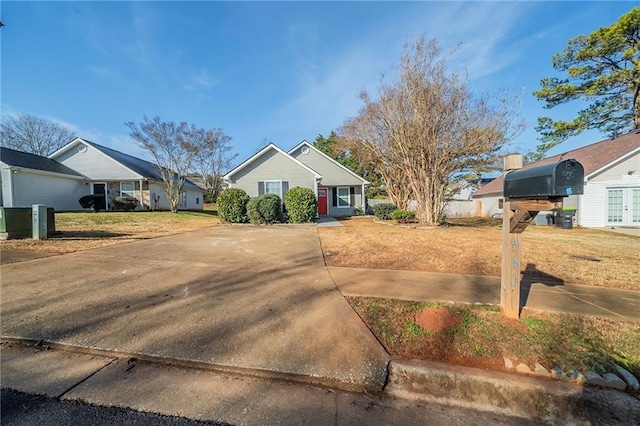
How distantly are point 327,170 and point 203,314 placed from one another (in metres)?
18.4

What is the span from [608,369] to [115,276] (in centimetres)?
676

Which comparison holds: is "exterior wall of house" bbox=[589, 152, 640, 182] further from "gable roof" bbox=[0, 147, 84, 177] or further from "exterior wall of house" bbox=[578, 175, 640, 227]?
"gable roof" bbox=[0, 147, 84, 177]

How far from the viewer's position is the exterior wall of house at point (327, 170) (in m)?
20.7

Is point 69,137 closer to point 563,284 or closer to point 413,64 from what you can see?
point 413,64

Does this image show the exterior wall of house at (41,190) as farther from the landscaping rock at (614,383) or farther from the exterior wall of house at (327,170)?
the landscaping rock at (614,383)

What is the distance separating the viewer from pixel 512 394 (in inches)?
83.0

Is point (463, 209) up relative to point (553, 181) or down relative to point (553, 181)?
down

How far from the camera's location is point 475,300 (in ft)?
11.9

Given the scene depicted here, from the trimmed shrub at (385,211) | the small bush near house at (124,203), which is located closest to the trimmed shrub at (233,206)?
the trimmed shrub at (385,211)

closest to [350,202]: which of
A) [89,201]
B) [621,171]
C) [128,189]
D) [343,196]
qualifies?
[343,196]

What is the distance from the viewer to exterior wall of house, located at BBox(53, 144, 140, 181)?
2084cm

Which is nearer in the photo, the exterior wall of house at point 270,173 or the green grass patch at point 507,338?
the green grass patch at point 507,338

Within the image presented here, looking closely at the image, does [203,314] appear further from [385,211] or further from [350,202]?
[350,202]

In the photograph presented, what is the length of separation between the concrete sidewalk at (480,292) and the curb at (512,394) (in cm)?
141
